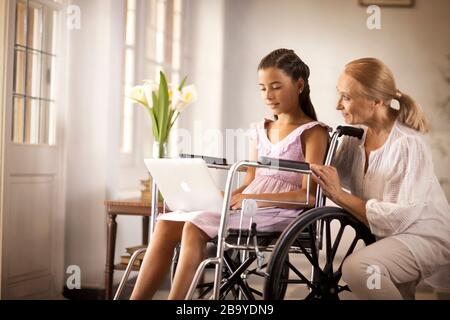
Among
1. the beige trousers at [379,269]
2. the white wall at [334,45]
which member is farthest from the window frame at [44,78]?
the beige trousers at [379,269]

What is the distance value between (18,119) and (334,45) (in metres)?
1.32

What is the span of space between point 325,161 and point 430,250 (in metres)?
0.45

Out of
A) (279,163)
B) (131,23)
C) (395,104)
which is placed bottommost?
(279,163)

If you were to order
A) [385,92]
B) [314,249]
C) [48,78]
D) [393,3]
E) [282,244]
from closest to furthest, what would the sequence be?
1. [282,244]
2. [314,249]
3. [385,92]
4. [393,3]
5. [48,78]

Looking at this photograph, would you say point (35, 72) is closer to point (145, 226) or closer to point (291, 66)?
point (145, 226)

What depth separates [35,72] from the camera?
305 cm

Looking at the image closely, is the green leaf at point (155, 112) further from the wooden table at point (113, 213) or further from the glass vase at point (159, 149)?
the wooden table at point (113, 213)

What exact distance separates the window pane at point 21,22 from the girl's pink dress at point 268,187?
110 centimetres

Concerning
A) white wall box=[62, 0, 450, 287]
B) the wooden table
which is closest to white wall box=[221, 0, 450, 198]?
white wall box=[62, 0, 450, 287]

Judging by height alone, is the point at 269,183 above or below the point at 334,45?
below

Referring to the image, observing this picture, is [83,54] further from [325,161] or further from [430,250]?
[430,250]

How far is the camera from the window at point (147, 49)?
3152 mm

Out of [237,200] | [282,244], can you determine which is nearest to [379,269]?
[282,244]

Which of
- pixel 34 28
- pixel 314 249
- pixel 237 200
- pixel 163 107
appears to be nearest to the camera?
pixel 314 249
